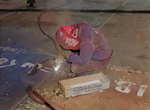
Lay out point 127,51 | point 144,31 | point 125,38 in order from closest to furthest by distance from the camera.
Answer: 1. point 127,51
2. point 125,38
3. point 144,31

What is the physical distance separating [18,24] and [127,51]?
11.4 feet

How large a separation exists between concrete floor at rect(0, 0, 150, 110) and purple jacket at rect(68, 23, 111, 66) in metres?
0.50

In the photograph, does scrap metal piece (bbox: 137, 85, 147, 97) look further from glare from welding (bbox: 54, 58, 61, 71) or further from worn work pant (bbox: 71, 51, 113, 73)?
glare from welding (bbox: 54, 58, 61, 71)

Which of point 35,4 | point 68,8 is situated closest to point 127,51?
point 68,8

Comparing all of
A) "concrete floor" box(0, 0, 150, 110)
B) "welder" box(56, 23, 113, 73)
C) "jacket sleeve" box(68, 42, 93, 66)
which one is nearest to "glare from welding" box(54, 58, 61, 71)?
"concrete floor" box(0, 0, 150, 110)

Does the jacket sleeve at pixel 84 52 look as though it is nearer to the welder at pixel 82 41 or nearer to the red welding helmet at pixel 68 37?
the welder at pixel 82 41

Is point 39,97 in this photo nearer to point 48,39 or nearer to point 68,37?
point 68,37

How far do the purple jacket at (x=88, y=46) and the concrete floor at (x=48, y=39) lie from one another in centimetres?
50

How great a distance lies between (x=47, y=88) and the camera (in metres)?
2.70

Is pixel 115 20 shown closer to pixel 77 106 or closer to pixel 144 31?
pixel 144 31

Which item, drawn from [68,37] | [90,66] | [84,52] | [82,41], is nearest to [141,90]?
[90,66]

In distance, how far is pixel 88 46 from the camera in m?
2.50

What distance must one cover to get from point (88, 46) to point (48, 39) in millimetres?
2129

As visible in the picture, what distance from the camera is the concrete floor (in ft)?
9.72
